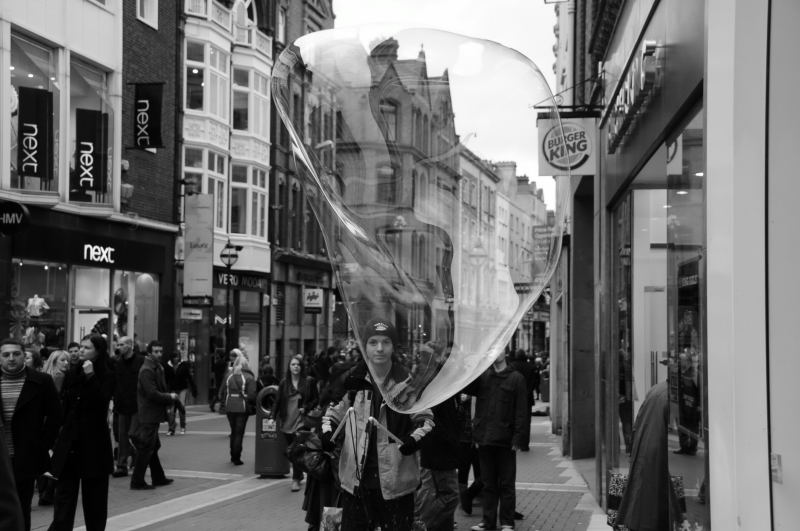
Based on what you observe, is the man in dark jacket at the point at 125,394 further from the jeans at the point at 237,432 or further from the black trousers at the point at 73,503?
the black trousers at the point at 73,503

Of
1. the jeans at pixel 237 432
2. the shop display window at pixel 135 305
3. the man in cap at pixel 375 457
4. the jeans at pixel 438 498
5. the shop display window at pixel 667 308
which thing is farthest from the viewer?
the shop display window at pixel 135 305

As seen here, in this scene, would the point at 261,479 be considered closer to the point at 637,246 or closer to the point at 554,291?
the point at 637,246

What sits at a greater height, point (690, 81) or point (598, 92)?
point (598, 92)

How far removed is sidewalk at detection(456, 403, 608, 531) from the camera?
11242mm

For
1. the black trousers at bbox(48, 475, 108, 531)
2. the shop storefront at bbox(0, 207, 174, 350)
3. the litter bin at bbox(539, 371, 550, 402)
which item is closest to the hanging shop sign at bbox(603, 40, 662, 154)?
the black trousers at bbox(48, 475, 108, 531)

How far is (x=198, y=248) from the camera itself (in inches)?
1300

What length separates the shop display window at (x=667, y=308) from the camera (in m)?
4.97

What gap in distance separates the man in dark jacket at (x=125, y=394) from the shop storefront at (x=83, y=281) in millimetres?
7416

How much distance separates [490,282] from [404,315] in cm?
50

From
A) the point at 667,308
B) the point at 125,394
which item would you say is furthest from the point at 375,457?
the point at 125,394

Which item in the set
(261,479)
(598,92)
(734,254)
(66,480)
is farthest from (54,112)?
(734,254)

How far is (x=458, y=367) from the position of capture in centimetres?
565

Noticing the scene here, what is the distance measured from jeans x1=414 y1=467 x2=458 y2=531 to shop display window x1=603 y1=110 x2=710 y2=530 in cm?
193

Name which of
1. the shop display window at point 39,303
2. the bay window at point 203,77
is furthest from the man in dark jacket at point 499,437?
the bay window at point 203,77
